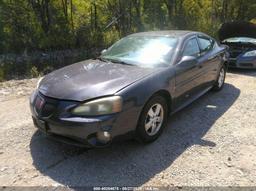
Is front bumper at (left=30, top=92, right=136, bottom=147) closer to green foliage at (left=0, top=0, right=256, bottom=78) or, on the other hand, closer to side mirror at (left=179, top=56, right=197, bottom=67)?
side mirror at (left=179, top=56, right=197, bottom=67)

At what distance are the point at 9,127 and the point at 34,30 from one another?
629 centimetres

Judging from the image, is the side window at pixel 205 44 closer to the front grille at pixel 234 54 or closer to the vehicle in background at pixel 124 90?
the vehicle in background at pixel 124 90

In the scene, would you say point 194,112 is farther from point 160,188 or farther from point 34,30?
point 34,30

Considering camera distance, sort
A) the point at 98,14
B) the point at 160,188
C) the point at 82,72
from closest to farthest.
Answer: the point at 160,188 < the point at 82,72 < the point at 98,14

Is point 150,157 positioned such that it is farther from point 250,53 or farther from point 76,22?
point 76,22

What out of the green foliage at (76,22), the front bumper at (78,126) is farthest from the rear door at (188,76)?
the green foliage at (76,22)

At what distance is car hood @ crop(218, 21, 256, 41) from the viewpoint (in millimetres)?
11172

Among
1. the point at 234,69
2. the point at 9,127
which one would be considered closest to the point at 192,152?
the point at 9,127

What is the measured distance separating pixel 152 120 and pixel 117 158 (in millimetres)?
697

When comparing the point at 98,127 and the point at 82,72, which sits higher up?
the point at 82,72

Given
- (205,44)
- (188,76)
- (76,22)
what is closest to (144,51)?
(188,76)

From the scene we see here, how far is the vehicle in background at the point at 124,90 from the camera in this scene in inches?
123

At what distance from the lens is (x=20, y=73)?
8.17m

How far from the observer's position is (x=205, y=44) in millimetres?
5332
